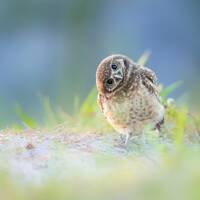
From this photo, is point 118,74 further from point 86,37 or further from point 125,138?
point 86,37

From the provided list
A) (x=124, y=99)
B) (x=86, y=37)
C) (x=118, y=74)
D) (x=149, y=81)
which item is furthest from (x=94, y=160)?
(x=86, y=37)

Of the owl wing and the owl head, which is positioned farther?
the owl wing

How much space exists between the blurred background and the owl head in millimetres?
8692

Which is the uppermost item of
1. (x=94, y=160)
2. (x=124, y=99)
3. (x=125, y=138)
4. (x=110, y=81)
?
(x=110, y=81)

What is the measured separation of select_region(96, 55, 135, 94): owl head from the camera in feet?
23.2

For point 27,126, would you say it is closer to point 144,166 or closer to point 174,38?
point 144,166

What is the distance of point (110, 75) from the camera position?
23.2 feet

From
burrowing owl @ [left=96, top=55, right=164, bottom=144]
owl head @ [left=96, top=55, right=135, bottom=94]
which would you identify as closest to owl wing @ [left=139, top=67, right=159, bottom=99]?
burrowing owl @ [left=96, top=55, right=164, bottom=144]

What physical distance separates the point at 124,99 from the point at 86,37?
1188 cm

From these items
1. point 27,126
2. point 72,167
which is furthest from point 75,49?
point 72,167

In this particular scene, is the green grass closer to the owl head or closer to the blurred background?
the owl head

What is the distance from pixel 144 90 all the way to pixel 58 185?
6.70 ft

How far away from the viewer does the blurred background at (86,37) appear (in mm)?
17125

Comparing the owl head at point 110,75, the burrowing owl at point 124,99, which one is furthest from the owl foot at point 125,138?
the owl head at point 110,75
